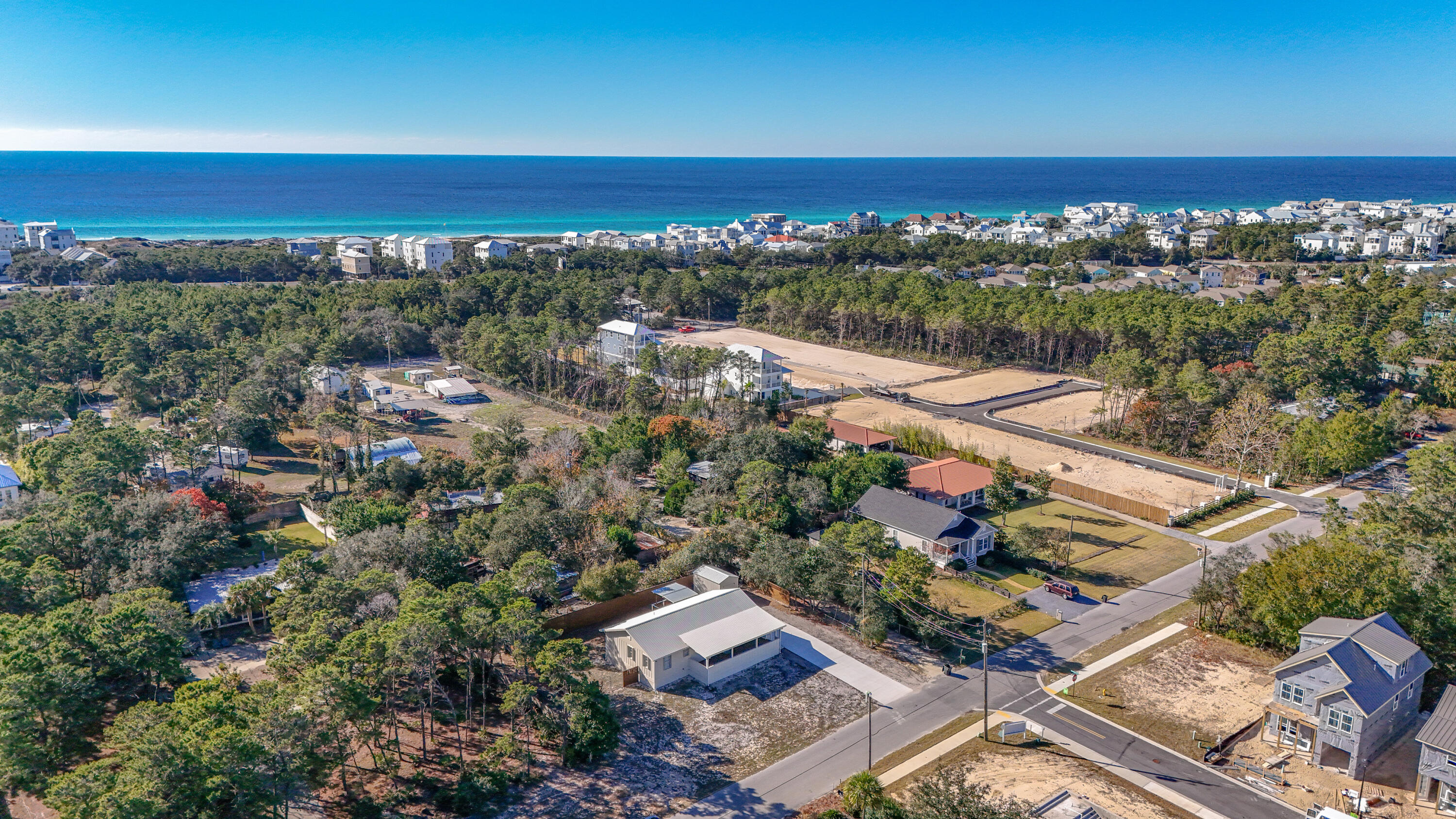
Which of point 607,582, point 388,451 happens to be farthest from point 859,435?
point 388,451

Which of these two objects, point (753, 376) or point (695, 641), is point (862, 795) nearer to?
point (695, 641)

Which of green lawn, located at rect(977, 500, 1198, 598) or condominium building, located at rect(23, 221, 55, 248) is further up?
condominium building, located at rect(23, 221, 55, 248)

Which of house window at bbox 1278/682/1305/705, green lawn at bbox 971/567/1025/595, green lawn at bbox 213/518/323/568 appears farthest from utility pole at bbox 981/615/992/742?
green lawn at bbox 213/518/323/568

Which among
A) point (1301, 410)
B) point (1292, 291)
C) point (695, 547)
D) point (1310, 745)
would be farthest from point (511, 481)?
point (1292, 291)

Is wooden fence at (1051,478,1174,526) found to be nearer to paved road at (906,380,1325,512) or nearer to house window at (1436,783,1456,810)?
paved road at (906,380,1325,512)

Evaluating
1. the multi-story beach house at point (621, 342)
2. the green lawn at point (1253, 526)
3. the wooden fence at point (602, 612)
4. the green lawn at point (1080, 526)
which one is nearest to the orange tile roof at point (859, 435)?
the green lawn at point (1080, 526)

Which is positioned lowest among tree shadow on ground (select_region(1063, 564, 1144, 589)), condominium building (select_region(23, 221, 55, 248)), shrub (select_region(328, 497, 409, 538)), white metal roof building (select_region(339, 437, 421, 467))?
→ tree shadow on ground (select_region(1063, 564, 1144, 589))

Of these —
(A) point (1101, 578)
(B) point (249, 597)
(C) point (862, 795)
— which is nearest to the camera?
(C) point (862, 795)
